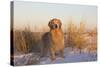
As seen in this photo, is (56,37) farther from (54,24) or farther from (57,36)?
(54,24)

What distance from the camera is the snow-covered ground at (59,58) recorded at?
94.5 inches

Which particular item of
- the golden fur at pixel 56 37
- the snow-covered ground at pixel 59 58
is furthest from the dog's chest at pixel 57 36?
the snow-covered ground at pixel 59 58

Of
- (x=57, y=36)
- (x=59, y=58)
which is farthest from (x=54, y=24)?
(x=59, y=58)

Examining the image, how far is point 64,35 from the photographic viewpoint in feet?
8.61

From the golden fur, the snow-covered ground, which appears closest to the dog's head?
the golden fur

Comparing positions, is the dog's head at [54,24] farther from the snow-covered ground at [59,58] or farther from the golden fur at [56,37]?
the snow-covered ground at [59,58]

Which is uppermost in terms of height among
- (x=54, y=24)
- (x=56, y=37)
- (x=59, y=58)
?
(x=54, y=24)

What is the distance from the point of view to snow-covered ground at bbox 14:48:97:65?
2.40 m

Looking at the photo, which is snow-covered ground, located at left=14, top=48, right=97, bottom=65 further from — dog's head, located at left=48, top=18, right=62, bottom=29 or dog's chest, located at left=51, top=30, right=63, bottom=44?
dog's head, located at left=48, top=18, right=62, bottom=29

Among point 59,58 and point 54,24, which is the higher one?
point 54,24

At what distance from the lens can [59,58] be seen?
2586 millimetres

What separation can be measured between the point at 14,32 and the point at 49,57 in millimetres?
516
